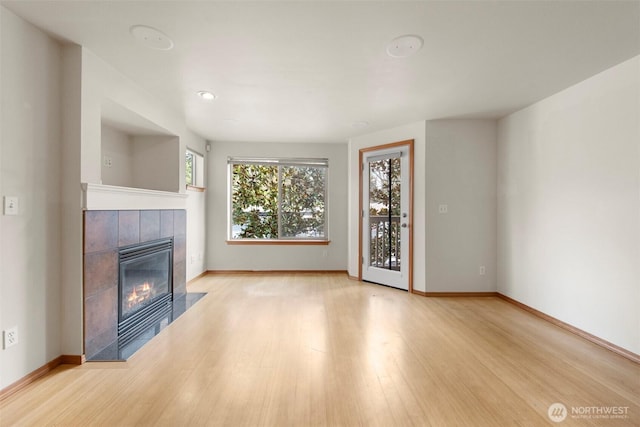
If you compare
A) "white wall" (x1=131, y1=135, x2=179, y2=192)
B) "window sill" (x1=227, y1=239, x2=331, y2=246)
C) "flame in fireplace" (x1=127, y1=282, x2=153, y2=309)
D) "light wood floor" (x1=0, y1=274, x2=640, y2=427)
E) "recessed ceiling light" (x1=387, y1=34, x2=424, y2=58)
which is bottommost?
"light wood floor" (x1=0, y1=274, x2=640, y2=427)

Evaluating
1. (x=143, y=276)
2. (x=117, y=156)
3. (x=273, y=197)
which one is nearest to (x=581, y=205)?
(x=273, y=197)

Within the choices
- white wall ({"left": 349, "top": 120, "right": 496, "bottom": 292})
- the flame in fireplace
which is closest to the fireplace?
the flame in fireplace

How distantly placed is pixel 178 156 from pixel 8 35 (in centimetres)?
205

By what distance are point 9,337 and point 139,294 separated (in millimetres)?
1199

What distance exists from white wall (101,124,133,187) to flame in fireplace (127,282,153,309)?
1242 mm

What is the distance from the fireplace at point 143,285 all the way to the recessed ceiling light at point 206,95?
1.57m

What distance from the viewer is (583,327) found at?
2662 millimetres

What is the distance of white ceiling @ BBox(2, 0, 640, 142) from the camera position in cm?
172

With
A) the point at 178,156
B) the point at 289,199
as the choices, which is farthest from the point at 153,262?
the point at 289,199

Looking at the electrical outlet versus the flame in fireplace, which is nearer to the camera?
the electrical outlet

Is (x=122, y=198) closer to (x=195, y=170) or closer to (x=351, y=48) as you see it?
(x=351, y=48)

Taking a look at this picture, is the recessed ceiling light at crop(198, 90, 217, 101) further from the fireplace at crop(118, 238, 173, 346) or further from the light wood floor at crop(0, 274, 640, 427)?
the light wood floor at crop(0, 274, 640, 427)

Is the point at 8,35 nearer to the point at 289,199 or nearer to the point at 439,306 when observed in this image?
the point at 289,199

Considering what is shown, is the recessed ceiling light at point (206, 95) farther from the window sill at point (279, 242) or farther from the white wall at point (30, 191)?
the window sill at point (279, 242)
